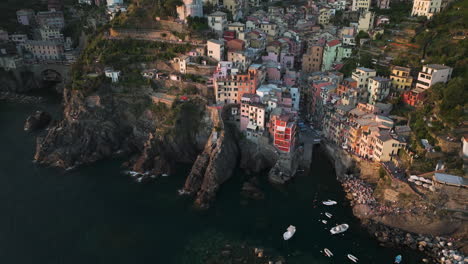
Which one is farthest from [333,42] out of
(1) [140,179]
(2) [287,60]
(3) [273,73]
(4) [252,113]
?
(1) [140,179]

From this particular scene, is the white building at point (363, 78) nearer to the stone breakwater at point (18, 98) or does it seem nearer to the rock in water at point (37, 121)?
the rock in water at point (37, 121)

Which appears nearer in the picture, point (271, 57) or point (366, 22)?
point (271, 57)

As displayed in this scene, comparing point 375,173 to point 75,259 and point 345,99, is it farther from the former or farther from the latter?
point 75,259

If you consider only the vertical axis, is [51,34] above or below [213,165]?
above

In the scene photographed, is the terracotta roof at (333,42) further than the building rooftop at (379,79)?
Yes

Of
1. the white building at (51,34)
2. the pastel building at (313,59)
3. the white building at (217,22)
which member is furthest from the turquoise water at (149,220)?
the white building at (51,34)

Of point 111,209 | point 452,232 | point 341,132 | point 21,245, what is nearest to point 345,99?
point 341,132

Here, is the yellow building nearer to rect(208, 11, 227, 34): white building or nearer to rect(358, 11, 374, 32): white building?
rect(358, 11, 374, 32): white building

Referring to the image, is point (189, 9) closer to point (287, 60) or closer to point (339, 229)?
point (287, 60)
